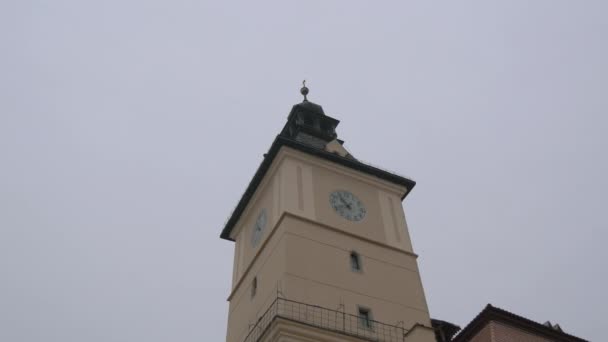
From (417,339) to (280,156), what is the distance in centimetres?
957

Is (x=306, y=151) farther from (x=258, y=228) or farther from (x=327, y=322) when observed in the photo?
(x=327, y=322)

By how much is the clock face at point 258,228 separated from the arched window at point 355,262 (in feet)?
13.1

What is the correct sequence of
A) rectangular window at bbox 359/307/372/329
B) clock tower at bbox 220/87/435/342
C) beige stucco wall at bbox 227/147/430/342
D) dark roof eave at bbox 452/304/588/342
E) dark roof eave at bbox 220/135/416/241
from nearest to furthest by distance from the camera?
dark roof eave at bbox 452/304/588/342 → clock tower at bbox 220/87/435/342 → rectangular window at bbox 359/307/372/329 → beige stucco wall at bbox 227/147/430/342 → dark roof eave at bbox 220/135/416/241

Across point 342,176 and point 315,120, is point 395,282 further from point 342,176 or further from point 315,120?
point 315,120

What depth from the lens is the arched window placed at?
23234 mm

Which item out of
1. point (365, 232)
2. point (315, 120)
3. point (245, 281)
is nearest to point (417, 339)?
point (365, 232)

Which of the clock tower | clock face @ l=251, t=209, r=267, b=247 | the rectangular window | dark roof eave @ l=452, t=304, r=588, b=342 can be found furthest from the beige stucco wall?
dark roof eave @ l=452, t=304, r=588, b=342

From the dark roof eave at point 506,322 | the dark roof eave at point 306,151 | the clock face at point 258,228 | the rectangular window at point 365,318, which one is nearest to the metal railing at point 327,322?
the rectangular window at point 365,318

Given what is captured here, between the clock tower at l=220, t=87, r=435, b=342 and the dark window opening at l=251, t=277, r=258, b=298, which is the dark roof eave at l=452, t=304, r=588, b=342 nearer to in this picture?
the clock tower at l=220, t=87, r=435, b=342

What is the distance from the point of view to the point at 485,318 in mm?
20219

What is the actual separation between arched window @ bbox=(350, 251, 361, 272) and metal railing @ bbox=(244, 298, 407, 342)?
86.6 inches

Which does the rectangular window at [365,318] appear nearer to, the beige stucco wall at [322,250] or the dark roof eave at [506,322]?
the beige stucco wall at [322,250]

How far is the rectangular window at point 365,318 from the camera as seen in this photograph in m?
21.2

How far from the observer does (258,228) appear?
26.5 meters
